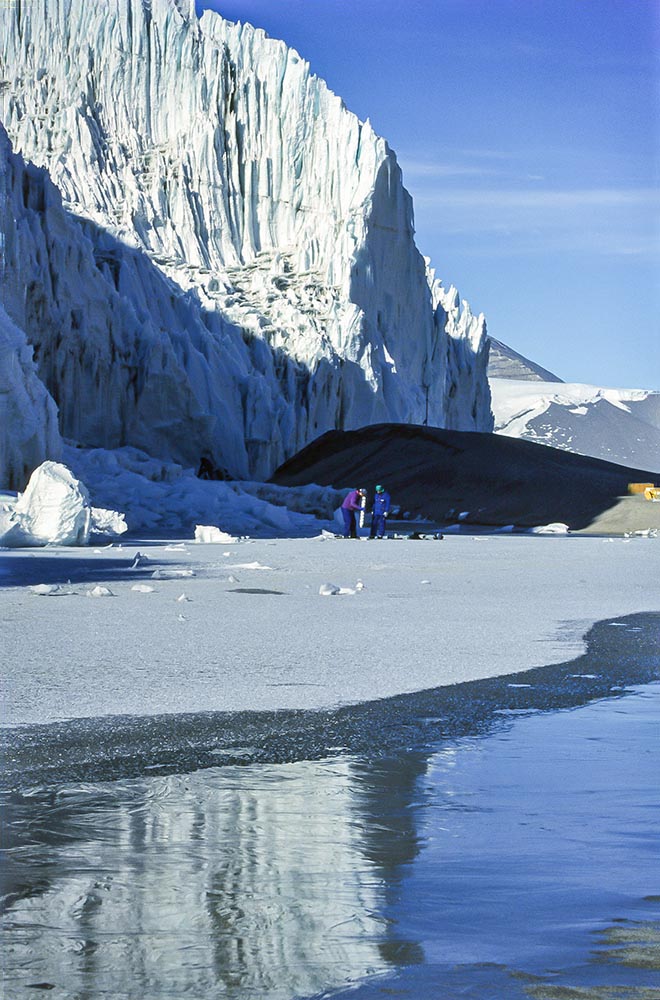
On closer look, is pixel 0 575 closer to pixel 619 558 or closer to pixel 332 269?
pixel 619 558

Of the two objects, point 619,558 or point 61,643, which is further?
point 619,558

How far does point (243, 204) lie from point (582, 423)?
5814 centimetres

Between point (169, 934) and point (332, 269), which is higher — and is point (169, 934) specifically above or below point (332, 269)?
below

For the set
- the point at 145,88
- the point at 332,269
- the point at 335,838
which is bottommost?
the point at 335,838

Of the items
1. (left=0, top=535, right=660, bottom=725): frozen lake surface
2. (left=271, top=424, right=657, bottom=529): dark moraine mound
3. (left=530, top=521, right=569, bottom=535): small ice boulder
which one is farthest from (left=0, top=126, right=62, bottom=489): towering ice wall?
(left=271, top=424, right=657, bottom=529): dark moraine mound

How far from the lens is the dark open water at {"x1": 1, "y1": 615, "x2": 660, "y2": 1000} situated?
213 centimetres

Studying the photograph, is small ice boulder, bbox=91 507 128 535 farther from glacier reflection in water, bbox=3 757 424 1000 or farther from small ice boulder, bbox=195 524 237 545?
glacier reflection in water, bbox=3 757 424 1000

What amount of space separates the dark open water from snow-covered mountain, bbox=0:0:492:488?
40.5m

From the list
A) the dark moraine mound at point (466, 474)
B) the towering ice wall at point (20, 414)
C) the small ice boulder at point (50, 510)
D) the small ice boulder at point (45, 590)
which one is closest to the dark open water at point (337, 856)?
the small ice boulder at point (45, 590)

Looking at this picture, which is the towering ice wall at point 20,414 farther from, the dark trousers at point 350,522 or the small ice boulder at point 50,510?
the dark trousers at point 350,522

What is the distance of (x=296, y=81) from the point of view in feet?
186

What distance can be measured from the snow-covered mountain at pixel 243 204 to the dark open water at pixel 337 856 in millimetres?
40484

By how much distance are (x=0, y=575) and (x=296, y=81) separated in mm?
48923

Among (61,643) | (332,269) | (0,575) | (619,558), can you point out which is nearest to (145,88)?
(332,269)
